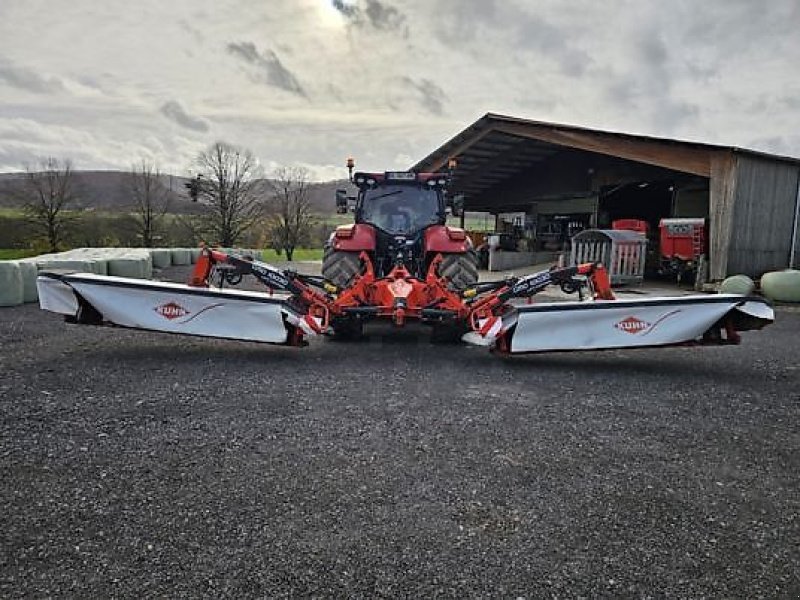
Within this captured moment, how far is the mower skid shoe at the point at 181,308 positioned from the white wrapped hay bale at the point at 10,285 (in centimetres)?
364

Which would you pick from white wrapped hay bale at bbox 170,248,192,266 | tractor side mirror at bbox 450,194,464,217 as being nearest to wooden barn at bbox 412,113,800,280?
tractor side mirror at bbox 450,194,464,217

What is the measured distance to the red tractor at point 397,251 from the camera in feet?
16.9

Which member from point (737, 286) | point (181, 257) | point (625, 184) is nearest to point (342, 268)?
point (737, 286)

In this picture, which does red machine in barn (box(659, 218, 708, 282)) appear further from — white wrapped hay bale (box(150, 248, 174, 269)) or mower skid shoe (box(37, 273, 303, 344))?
white wrapped hay bale (box(150, 248, 174, 269))

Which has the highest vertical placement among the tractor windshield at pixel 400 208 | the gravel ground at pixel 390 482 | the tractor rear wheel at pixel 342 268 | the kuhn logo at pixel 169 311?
the tractor windshield at pixel 400 208

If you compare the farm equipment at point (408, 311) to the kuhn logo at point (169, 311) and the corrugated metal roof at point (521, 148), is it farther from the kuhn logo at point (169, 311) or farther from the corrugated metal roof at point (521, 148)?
the corrugated metal roof at point (521, 148)

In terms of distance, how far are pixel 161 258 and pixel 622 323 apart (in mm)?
15263

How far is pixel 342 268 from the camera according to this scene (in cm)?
593

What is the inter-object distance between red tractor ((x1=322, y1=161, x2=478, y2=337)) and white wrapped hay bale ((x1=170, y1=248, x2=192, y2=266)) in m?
12.7

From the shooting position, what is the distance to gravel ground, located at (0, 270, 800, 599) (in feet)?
6.12

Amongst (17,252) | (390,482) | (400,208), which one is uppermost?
(400,208)

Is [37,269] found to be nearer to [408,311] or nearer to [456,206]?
[456,206]

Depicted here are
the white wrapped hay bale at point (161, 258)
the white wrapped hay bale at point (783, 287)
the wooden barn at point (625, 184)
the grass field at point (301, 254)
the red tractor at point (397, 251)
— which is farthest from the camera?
the grass field at point (301, 254)

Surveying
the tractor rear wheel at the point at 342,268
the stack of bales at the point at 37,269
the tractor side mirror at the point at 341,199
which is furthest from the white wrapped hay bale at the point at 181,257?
the tractor rear wheel at the point at 342,268
